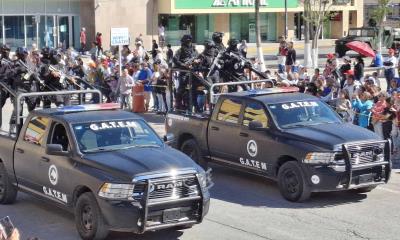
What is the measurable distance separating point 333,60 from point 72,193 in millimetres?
13651

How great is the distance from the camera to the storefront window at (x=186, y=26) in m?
50.4

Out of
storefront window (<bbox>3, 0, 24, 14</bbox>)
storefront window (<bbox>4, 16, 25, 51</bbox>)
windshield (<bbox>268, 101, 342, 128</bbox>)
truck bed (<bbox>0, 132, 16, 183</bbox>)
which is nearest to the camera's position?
truck bed (<bbox>0, 132, 16, 183</bbox>)

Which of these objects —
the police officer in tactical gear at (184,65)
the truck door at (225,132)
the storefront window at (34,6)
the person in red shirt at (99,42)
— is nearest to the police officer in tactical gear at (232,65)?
the police officer in tactical gear at (184,65)

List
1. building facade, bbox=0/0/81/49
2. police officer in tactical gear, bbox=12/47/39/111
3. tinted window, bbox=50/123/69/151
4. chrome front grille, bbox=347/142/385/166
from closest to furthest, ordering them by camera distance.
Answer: tinted window, bbox=50/123/69/151 → chrome front grille, bbox=347/142/385/166 → police officer in tactical gear, bbox=12/47/39/111 → building facade, bbox=0/0/81/49

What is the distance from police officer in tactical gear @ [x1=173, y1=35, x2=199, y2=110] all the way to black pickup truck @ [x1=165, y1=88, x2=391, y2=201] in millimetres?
3064

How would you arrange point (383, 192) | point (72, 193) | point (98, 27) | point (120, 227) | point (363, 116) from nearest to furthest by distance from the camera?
point (120, 227) < point (72, 193) < point (383, 192) < point (363, 116) < point (98, 27)

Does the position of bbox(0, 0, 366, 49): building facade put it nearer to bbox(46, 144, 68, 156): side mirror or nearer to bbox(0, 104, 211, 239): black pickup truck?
bbox(0, 104, 211, 239): black pickup truck

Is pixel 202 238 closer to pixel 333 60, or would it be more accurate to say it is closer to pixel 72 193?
pixel 72 193

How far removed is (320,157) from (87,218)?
384 centimetres

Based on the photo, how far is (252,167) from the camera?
1255cm

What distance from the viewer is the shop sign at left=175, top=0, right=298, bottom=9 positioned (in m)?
48.6

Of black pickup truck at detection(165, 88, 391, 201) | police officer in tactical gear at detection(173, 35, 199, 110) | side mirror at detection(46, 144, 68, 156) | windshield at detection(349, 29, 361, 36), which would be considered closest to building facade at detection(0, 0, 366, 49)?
windshield at detection(349, 29, 361, 36)

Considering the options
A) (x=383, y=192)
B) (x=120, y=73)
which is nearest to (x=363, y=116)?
(x=383, y=192)

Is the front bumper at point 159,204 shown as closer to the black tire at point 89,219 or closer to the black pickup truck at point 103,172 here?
the black pickup truck at point 103,172
